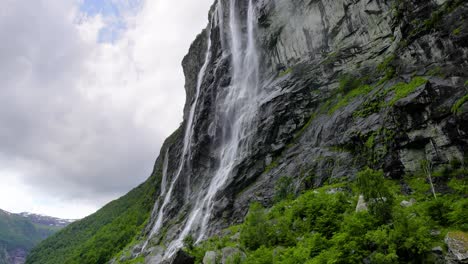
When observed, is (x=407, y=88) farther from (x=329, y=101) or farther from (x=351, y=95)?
(x=329, y=101)

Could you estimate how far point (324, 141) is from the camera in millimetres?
34062

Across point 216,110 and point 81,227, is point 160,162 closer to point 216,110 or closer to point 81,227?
point 216,110

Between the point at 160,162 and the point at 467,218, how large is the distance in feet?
281

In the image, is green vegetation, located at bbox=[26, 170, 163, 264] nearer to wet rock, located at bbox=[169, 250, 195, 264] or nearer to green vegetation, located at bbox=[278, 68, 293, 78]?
green vegetation, located at bbox=[278, 68, 293, 78]

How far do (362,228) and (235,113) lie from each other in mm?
37024

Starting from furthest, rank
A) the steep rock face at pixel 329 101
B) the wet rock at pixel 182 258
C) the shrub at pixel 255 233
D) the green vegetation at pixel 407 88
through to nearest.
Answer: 1. the green vegetation at pixel 407 88
2. the steep rock face at pixel 329 101
3. the wet rock at pixel 182 258
4. the shrub at pixel 255 233

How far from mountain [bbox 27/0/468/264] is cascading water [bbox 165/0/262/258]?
25cm

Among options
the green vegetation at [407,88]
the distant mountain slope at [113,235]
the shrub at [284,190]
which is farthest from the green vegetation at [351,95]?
the distant mountain slope at [113,235]

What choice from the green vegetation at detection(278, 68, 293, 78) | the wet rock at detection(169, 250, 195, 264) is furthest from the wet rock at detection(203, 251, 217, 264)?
the green vegetation at detection(278, 68, 293, 78)

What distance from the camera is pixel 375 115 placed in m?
30.3

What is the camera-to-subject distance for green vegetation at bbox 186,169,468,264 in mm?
12680

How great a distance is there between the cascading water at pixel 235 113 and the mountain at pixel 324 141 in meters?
0.25

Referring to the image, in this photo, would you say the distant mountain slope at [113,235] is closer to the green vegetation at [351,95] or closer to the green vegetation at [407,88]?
the green vegetation at [351,95]

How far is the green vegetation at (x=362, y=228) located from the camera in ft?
41.6
